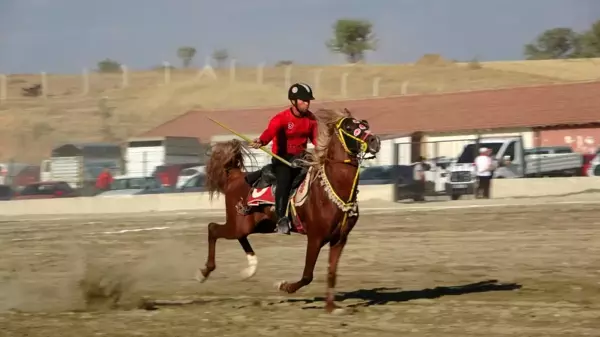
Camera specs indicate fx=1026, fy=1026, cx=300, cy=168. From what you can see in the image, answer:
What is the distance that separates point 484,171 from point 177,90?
181 ft

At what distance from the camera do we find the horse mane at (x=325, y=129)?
1199cm

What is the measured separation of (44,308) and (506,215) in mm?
16085

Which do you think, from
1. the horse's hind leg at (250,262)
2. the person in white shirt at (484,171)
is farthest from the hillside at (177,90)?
the horse's hind leg at (250,262)

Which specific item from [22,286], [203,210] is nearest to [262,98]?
[203,210]

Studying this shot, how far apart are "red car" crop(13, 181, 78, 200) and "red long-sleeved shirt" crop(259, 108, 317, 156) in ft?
96.9

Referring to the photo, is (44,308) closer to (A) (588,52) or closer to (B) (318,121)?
(B) (318,121)

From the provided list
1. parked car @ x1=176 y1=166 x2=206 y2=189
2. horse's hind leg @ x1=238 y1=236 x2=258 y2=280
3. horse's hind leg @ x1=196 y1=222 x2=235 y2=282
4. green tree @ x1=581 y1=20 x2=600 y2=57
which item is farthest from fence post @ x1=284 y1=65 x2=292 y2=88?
horse's hind leg @ x1=238 y1=236 x2=258 y2=280

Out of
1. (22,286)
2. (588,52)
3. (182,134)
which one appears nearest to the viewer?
(22,286)

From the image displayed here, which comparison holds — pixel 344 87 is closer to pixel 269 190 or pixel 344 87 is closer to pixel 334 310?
pixel 269 190

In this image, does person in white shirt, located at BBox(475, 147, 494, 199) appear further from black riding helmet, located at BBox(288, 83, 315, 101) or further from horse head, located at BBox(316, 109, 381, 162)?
horse head, located at BBox(316, 109, 381, 162)

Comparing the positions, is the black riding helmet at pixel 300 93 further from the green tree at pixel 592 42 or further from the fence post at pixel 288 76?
the green tree at pixel 592 42

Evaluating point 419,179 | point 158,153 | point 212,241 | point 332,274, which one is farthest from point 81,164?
point 332,274

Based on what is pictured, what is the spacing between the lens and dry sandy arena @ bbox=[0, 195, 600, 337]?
1086 cm

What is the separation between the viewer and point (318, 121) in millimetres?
12156
